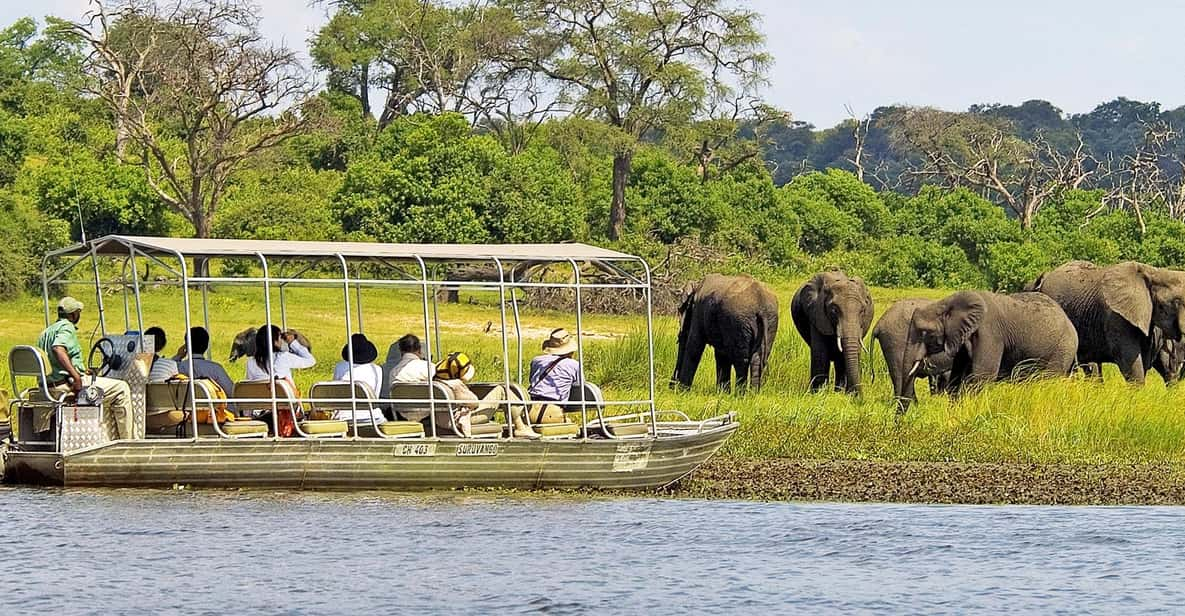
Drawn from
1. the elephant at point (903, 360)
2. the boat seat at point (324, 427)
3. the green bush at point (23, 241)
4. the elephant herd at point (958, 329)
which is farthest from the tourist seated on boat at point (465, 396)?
the green bush at point (23, 241)

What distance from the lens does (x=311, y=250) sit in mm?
15242

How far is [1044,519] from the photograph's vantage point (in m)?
15.3

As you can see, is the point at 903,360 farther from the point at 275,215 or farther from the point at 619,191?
the point at 619,191

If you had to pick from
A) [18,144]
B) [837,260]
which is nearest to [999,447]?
[837,260]

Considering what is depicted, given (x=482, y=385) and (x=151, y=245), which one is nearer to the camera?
(x=151, y=245)

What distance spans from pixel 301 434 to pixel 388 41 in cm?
4127

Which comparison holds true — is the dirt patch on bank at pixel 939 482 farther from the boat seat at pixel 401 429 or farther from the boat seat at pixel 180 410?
the boat seat at pixel 180 410

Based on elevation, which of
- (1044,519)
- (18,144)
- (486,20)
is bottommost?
(1044,519)

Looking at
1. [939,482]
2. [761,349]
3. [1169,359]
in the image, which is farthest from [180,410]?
[1169,359]

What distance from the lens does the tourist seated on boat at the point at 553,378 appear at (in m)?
16.0

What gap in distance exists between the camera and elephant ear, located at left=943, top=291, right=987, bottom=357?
73.2 feet

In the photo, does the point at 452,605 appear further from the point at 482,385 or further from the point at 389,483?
the point at 482,385

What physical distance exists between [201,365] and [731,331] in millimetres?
10273

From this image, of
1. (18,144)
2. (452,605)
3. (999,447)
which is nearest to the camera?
(452,605)
